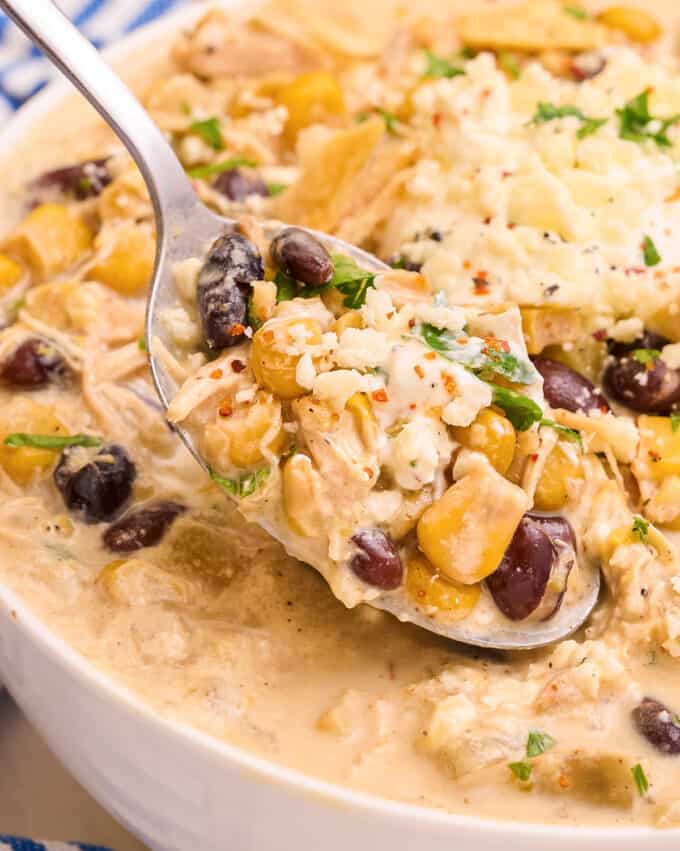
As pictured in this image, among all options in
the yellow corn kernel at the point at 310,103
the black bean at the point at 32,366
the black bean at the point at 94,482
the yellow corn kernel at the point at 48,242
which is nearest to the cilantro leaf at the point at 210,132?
the yellow corn kernel at the point at 310,103

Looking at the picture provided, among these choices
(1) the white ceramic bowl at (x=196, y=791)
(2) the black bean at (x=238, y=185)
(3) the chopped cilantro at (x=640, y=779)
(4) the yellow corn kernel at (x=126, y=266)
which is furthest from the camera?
(2) the black bean at (x=238, y=185)

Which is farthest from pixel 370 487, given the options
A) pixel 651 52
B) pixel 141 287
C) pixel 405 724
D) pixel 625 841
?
pixel 651 52

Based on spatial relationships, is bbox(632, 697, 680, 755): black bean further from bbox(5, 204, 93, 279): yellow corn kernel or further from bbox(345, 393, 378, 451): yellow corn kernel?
bbox(5, 204, 93, 279): yellow corn kernel

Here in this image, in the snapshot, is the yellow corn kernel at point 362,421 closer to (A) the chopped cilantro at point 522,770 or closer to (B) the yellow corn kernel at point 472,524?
(B) the yellow corn kernel at point 472,524

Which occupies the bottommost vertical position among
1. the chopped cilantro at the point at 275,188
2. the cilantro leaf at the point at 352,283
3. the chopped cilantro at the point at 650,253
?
the chopped cilantro at the point at 650,253

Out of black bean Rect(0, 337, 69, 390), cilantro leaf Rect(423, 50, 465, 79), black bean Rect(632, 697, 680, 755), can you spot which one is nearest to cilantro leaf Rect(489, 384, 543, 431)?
black bean Rect(632, 697, 680, 755)
